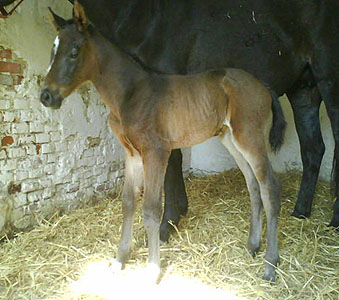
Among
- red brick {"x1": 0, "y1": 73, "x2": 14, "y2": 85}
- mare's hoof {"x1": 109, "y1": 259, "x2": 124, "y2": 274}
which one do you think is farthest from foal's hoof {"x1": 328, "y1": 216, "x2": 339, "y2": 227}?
red brick {"x1": 0, "y1": 73, "x2": 14, "y2": 85}

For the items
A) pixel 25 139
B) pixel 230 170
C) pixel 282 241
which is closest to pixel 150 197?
A: pixel 282 241

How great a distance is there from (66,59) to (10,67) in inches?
39.6

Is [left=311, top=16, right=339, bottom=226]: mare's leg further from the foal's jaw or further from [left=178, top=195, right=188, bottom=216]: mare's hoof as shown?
the foal's jaw

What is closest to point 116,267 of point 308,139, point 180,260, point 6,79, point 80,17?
point 180,260

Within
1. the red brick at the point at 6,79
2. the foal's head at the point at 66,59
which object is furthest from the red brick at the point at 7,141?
the foal's head at the point at 66,59

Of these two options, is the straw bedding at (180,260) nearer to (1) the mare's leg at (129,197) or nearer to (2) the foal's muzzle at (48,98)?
(1) the mare's leg at (129,197)

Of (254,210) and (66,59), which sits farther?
(254,210)

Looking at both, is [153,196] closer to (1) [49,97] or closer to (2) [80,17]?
(1) [49,97]

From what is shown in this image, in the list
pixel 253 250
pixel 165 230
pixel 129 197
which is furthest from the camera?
pixel 165 230

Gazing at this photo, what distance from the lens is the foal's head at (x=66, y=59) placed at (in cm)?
202

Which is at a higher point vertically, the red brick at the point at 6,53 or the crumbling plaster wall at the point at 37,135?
the red brick at the point at 6,53

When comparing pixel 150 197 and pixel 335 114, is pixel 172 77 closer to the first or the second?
pixel 150 197

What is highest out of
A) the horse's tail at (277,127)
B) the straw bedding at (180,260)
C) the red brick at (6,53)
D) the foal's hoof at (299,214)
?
the red brick at (6,53)

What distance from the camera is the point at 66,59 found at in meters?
2.03
